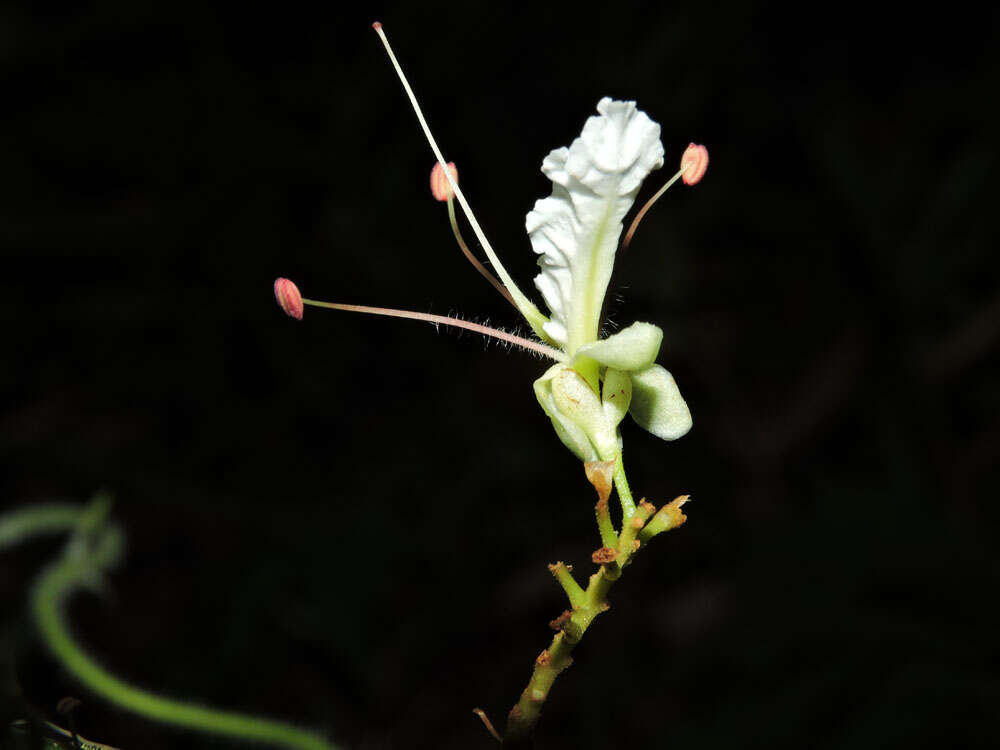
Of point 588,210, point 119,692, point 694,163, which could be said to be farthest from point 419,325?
point 588,210

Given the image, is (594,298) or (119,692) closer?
(594,298)

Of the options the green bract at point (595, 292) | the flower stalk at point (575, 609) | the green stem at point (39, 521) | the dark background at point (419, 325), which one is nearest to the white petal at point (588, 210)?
the green bract at point (595, 292)

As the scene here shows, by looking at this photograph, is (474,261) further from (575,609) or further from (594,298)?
(575,609)

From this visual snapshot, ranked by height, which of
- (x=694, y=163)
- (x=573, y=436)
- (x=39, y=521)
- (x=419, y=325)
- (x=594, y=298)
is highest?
(x=419, y=325)

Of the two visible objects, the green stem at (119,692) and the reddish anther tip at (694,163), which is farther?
the green stem at (119,692)

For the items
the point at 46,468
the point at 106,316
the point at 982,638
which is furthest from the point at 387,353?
the point at 982,638

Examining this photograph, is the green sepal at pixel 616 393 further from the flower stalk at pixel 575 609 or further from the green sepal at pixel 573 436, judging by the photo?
the flower stalk at pixel 575 609

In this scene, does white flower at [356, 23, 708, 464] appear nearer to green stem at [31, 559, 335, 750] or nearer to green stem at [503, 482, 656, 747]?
green stem at [503, 482, 656, 747]
